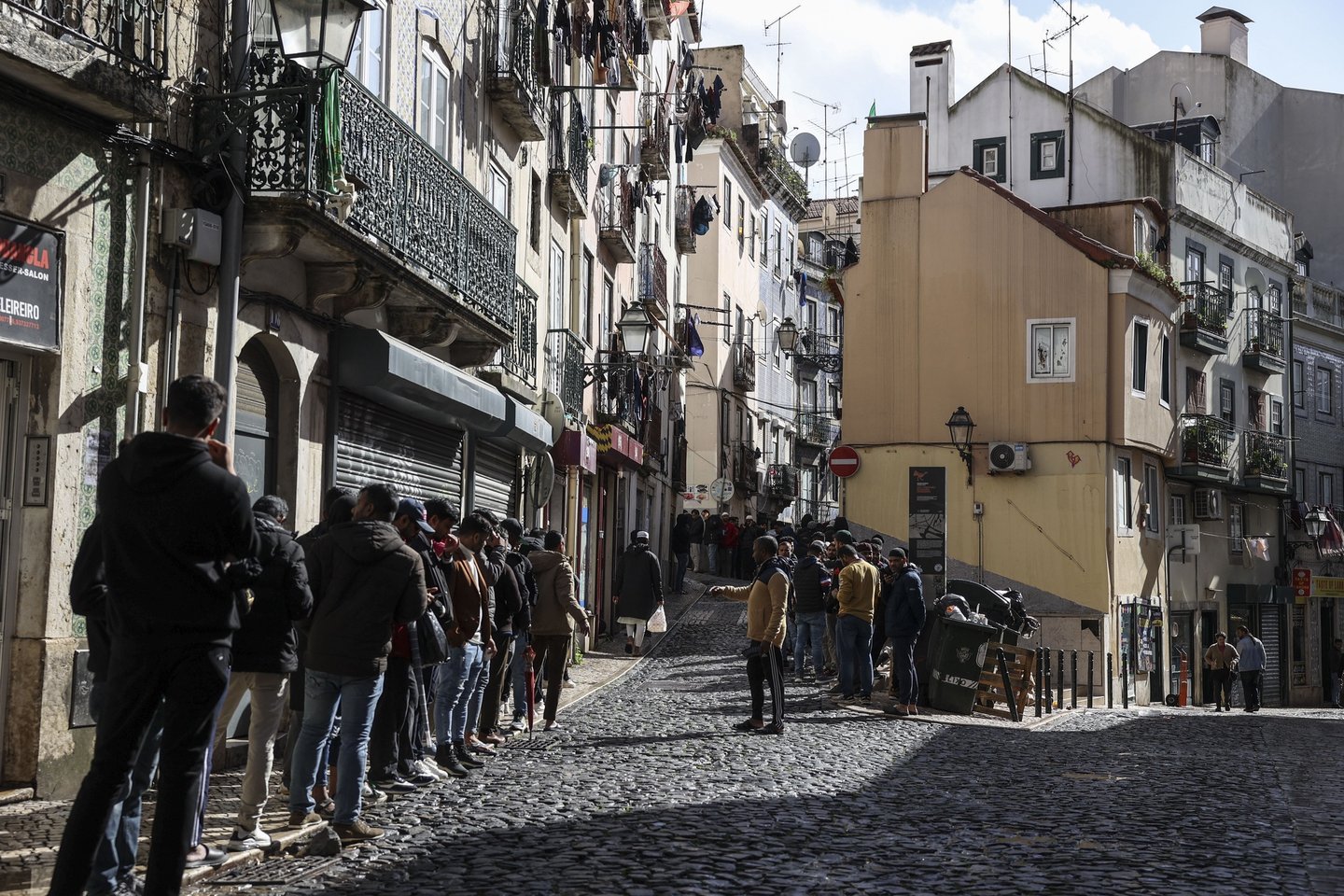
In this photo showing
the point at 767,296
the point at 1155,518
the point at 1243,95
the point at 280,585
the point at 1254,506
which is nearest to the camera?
the point at 280,585

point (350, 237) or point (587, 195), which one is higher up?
point (587, 195)

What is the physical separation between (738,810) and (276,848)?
3.22 m

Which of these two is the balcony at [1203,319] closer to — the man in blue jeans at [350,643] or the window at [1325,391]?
the window at [1325,391]

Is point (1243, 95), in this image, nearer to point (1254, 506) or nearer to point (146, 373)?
point (1254, 506)

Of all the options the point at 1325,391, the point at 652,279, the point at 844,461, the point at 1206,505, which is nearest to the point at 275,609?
the point at 844,461

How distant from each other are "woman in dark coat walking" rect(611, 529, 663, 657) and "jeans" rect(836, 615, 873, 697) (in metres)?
4.20

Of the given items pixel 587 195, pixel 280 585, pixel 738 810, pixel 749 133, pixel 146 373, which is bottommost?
pixel 738 810

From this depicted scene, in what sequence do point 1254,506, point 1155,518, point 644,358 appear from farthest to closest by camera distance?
1. point 1254,506
2. point 1155,518
3. point 644,358

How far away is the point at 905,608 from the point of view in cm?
1794

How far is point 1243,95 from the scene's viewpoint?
4806 centimetres

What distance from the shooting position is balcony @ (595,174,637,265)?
28.8 m

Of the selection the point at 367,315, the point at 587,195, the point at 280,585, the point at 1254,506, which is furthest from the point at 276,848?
the point at 1254,506

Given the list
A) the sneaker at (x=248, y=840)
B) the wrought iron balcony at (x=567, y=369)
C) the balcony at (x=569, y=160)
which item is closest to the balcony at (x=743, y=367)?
the balcony at (x=569, y=160)

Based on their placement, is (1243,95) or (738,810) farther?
(1243,95)
